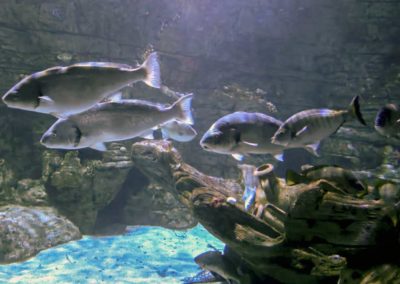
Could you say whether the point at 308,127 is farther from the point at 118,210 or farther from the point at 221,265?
the point at 118,210

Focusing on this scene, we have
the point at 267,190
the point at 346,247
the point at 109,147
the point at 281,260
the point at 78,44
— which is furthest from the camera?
the point at 78,44

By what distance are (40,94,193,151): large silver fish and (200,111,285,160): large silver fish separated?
0.47 metres

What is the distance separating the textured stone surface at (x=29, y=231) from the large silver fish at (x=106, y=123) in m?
4.59

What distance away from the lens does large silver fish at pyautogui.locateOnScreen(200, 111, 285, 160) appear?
10.5 ft

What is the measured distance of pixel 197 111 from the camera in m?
11.8

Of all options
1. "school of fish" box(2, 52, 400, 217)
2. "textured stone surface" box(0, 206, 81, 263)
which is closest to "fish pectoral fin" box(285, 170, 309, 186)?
"school of fish" box(2, 52, 400, 217)

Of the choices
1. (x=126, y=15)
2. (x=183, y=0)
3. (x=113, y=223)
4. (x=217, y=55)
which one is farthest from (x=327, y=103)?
(x=113, y=223)

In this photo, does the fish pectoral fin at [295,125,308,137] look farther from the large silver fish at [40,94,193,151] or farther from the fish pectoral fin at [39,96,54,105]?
the fish pectoral fin at [39,96,54,105]

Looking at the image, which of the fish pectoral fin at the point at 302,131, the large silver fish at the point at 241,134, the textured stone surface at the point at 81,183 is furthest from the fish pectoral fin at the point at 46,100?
the textured stone surface at the point at 81,183

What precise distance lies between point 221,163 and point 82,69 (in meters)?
8.95

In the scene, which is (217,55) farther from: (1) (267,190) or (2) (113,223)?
(1) (267,190)

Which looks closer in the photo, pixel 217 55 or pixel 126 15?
pixel 126 15

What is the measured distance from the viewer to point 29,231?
22.7 feet

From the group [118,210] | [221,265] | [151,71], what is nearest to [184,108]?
[151,71]
